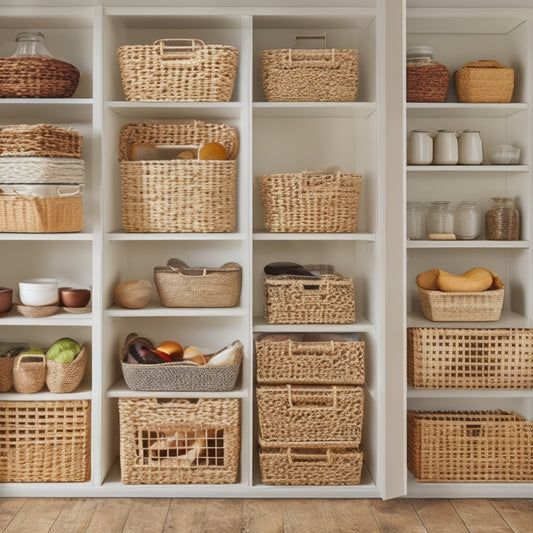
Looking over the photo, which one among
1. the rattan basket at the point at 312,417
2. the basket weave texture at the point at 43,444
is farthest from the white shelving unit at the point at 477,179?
the basket weave texture at the point at 43,444

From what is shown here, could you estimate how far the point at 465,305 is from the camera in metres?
3.16

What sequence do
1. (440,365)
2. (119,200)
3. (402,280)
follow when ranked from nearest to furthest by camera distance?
(402,280) < (440,365) < (119,200)

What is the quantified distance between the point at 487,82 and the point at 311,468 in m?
1.84

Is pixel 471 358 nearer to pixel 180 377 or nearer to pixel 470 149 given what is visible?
pixel 470 149

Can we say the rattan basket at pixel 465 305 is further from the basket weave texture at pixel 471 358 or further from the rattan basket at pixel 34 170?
the rattan basket at pixel 34 170

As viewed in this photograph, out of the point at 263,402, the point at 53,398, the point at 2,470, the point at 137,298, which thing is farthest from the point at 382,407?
the point at 2,470

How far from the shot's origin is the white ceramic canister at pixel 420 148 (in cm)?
321

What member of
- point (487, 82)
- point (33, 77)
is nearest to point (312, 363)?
point (487, 82)

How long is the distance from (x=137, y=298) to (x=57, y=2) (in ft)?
4.23

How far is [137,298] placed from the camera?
312cm

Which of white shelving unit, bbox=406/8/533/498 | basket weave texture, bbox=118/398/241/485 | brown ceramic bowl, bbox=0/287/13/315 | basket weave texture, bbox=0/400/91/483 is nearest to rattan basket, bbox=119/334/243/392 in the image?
basket weave texture, bbox=118/398/241/485

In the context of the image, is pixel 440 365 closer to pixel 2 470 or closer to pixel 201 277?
pixel 201 277

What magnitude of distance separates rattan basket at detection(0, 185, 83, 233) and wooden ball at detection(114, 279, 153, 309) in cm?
34

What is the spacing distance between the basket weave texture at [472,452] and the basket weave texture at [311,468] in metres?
0.29
